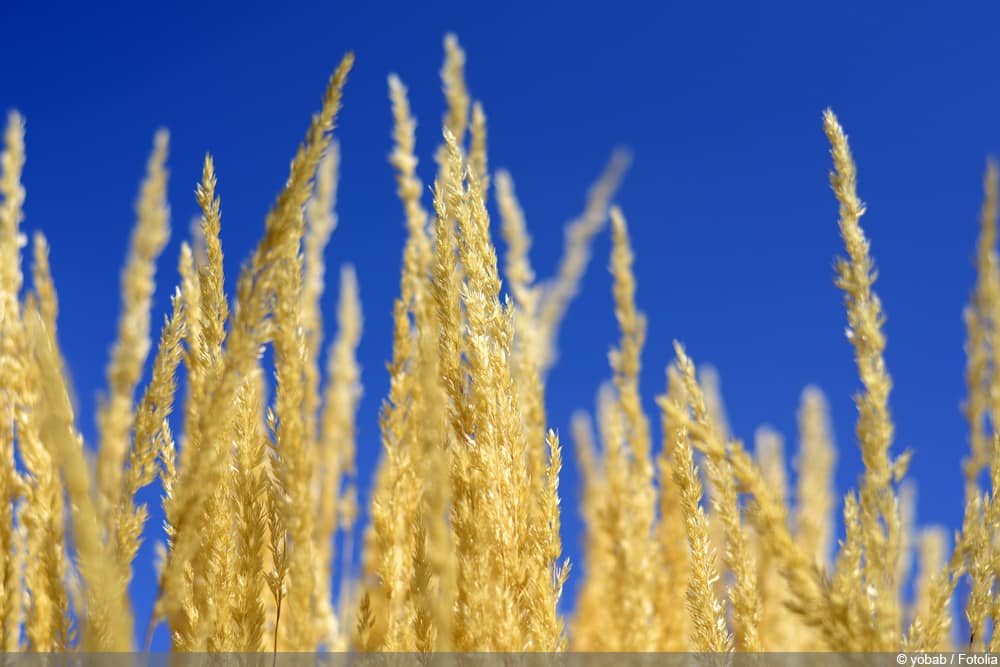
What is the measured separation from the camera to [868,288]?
1490mm

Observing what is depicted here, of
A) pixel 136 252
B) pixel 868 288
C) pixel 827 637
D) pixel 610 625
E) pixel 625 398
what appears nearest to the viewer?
pixel 827 637

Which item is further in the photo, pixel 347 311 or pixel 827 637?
pixel 347 311

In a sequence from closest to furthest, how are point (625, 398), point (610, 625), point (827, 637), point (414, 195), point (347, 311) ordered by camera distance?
point (827, 637), point (414, 195), point (625, 398), point (610, 625), point (347, 311)

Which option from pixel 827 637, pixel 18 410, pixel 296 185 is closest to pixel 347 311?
pixel 18 410

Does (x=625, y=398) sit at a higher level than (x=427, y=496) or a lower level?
higher

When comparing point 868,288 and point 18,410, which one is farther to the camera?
point 18,410

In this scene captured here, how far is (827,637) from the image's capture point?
1.21 metres

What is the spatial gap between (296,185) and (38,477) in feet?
3.26

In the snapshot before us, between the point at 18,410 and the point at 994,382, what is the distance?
7.40ft

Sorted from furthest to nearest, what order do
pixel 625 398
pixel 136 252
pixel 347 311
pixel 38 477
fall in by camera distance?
1. pixel 347 311
2. pixel 625 398
3. pixel 38 477
4. pixel 136 252

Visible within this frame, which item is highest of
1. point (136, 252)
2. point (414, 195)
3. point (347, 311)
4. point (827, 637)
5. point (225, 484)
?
point (347, 311)

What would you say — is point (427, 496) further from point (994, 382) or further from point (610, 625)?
point (610, 625)

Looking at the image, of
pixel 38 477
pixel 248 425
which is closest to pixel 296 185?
pixel 248 425

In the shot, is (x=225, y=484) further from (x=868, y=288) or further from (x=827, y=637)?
(x=868, y=288)
